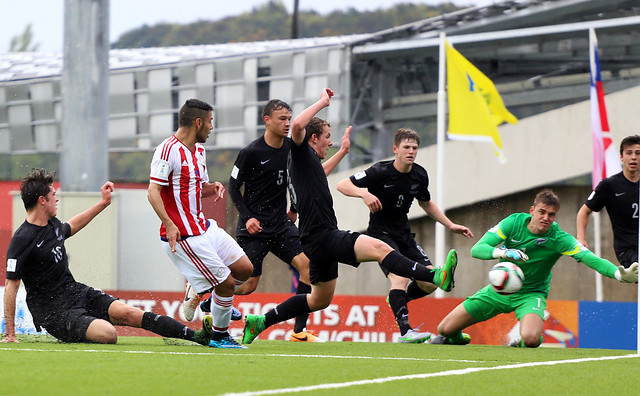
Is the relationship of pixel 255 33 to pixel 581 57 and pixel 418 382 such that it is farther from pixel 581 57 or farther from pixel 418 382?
pixel 418 382

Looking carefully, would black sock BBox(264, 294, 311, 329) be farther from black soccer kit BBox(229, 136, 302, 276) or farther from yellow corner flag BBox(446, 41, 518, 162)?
yellow corner flag BBox(446, 41, 518, 162)

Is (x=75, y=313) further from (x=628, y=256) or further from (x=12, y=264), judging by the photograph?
(x=628, y=256)

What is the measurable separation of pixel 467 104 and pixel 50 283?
1008 centimetres

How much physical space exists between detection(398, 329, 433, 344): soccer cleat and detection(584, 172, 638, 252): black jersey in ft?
6.30

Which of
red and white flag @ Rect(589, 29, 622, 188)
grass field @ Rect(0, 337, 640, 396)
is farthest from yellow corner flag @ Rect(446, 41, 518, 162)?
grass field @ Rect(0, 337, 640, 396)

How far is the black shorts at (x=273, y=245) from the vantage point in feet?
32.0

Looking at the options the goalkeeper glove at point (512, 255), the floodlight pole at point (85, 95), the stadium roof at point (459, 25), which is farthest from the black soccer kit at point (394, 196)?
the stadium roof at point (459, 25)

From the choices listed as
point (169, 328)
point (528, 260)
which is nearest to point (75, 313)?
point (169, 328)

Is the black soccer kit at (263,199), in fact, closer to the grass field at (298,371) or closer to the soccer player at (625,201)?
the grass field at (298,371)

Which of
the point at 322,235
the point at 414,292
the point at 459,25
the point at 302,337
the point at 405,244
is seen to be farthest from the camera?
the point at 459,25

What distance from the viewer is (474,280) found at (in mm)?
23078

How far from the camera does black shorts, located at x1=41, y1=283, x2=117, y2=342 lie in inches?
329

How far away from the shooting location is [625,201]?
9.72m

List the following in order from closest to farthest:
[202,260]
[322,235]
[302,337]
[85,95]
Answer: [202,260]
[322,235]
[302,337]
[85,95]
